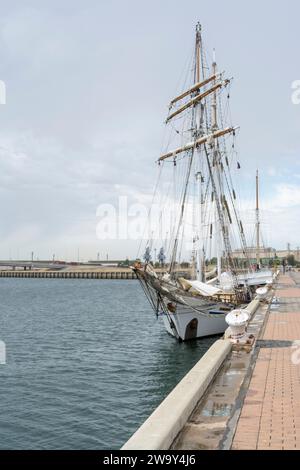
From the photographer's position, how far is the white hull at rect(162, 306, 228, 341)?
87.2ft

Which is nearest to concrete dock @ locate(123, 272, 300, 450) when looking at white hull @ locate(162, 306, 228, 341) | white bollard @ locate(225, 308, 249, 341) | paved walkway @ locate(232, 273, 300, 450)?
paved walkway @ locate(232, 273, 300, 450)

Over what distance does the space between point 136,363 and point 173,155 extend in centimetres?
2024

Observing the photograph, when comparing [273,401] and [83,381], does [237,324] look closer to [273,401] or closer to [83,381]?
[273,401]

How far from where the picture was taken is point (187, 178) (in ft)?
108

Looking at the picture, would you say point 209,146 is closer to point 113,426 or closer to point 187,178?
point 187,178

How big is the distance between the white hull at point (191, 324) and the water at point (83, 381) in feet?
1.83

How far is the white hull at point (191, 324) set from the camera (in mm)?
26578

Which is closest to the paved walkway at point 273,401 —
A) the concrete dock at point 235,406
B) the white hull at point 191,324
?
the concrete dock at point 235,406

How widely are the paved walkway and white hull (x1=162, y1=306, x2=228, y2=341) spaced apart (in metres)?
11.3

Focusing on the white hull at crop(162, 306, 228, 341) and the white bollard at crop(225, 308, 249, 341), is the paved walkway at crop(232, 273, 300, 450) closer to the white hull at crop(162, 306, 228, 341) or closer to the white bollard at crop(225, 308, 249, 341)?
the white bollard at crop(225, 308, 249, 341)

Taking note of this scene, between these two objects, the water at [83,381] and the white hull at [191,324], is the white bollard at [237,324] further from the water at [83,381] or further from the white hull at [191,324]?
the white hull at [191,324]

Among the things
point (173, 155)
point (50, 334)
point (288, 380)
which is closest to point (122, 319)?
point (50, 334)

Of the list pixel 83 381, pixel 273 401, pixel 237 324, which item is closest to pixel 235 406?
pixel 273 401

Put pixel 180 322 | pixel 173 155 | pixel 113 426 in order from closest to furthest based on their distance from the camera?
pixel 113 426
pixel 180 322
pixel 173 155
